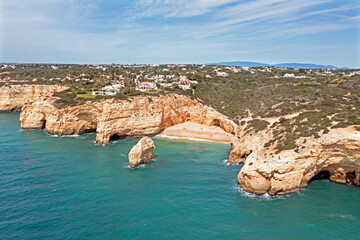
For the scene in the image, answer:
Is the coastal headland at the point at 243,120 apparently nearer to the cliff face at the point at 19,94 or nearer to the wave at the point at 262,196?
the cliff face at the point at 19,94

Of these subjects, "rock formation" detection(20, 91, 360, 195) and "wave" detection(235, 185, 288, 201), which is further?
"rock formation" detection(20, 91, 360, 195)

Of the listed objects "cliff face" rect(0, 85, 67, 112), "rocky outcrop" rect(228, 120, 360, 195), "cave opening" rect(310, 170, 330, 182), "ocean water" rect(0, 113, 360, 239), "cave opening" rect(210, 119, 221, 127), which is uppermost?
"cliff face" rect(0, 85, 67, 112)

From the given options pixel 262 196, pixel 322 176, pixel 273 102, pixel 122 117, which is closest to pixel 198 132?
pixel 122 117

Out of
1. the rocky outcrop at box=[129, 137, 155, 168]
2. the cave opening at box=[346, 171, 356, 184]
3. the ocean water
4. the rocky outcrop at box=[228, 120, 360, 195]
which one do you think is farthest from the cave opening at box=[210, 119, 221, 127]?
the cave opening at box=[346, 171, 356, 184]

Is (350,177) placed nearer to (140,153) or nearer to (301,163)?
(301,163)

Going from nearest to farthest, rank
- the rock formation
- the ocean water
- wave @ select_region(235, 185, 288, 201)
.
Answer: the ocean water < wave @ select_region(235, 185, 288, 201) < the rock formation

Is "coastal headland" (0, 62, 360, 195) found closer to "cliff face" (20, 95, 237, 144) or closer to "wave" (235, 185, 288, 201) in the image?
"cliff face" (20, 95, 237, 144)
